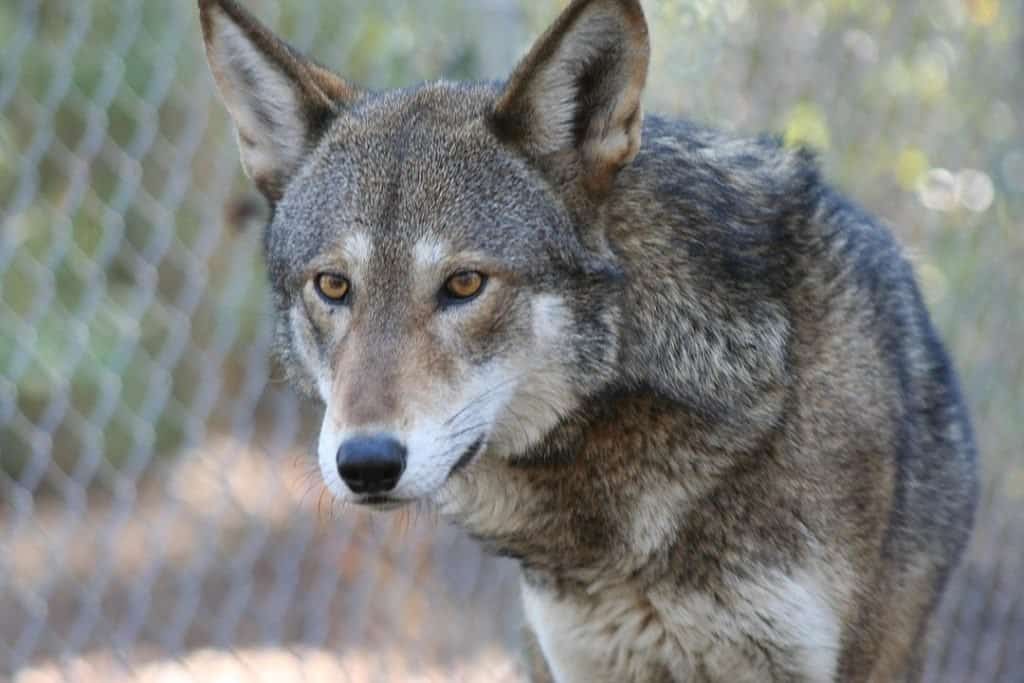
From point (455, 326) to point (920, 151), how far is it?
3879 millimetres

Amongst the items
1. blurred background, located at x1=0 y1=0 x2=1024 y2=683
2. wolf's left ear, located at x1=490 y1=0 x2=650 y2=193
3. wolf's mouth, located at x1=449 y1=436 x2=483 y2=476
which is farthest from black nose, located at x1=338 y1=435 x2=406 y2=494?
blurred background, located at x1=0 y1=0 x2=1024 y2=683

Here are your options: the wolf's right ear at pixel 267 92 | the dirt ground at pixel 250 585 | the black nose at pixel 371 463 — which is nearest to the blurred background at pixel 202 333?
the dirt ground at pixel 250 585

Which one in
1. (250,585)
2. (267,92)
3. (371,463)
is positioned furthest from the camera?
(250,585)

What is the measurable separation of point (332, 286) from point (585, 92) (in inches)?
28.0

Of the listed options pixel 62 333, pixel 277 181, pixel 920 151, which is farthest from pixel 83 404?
pixel 920 151

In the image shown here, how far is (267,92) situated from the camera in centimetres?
359

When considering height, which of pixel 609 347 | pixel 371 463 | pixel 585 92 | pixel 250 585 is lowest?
pixel 250 585

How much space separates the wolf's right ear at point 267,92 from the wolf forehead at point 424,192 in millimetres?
108

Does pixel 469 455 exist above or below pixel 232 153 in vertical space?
above

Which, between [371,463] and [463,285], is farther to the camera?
[463,285]

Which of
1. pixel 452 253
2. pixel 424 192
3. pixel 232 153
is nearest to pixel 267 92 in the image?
pixel 424 192

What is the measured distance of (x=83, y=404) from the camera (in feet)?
17.8

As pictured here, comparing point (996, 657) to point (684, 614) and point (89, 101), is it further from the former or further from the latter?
point (89, 101)

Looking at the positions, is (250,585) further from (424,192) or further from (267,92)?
(424,192)
